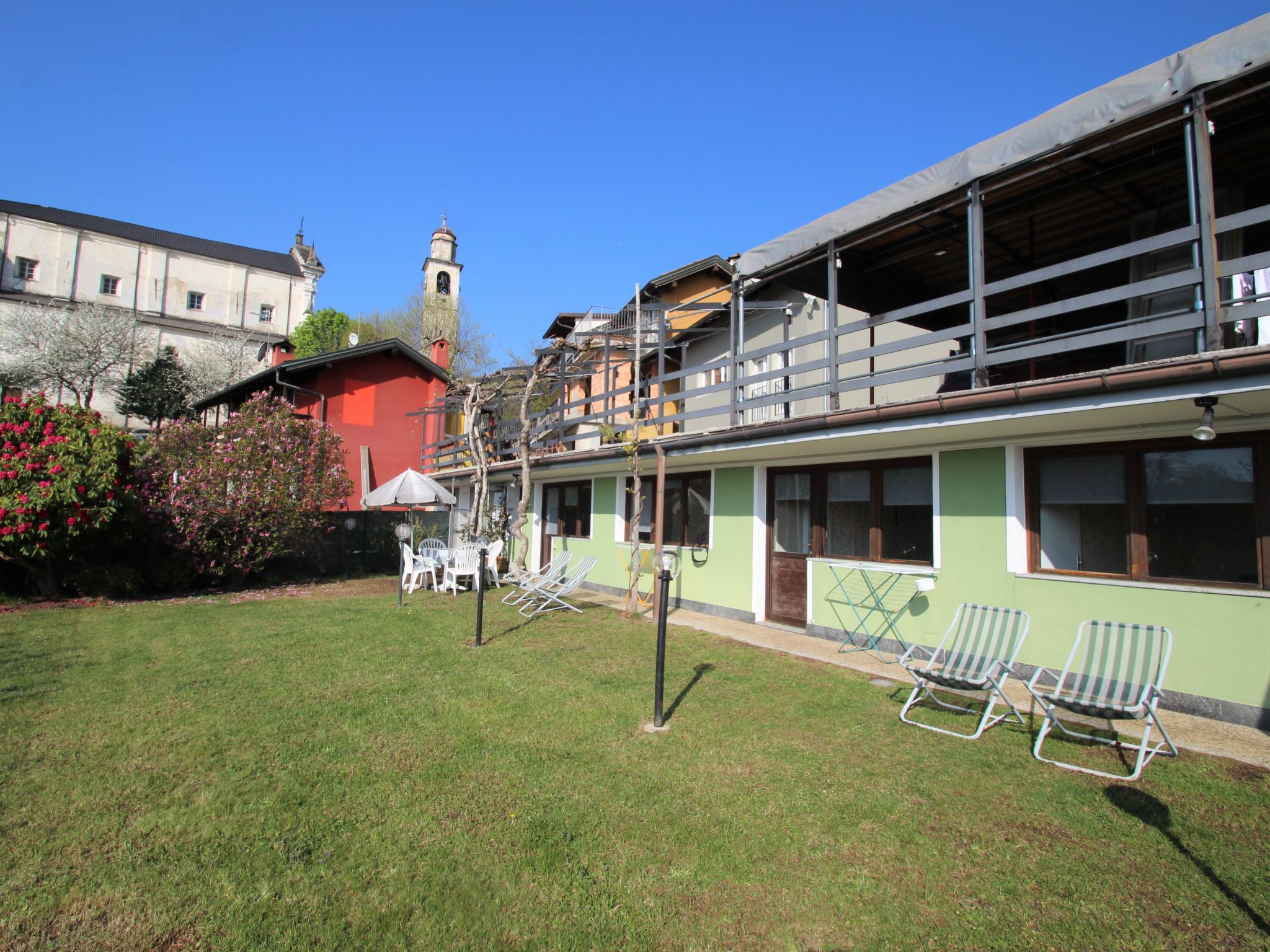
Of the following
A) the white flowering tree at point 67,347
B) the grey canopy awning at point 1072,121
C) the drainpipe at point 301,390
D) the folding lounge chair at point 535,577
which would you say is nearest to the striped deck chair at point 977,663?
the grey canopy awning at point 1072,121

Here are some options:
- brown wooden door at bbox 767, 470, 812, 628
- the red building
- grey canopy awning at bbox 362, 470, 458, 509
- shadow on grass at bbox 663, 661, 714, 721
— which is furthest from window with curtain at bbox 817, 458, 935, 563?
the red building

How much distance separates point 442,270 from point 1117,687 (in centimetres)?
4663

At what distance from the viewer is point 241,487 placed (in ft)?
40.3

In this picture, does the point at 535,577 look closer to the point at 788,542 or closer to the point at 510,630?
the point at 510,630

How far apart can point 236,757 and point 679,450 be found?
6394 millimetres

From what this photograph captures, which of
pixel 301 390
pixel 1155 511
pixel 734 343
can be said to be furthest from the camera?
pixel 301 390

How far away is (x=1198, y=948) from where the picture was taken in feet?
8.36

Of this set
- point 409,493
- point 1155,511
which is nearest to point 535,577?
point 409,493

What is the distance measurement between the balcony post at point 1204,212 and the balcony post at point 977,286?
149cm

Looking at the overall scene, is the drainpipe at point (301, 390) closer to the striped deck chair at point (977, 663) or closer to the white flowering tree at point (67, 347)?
the white flowering tree at point (67, 347)

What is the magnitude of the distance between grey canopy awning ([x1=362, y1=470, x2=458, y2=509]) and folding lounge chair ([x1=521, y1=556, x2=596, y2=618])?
3.59 meters

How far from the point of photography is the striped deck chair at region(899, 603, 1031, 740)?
4.82 m

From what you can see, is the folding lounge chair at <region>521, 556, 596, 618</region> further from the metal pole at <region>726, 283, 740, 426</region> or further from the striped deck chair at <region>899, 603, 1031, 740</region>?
the striped deck chair at <region>899, 603, 1031, 740</region>

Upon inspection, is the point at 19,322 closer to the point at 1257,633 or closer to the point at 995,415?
the point at 995,415
